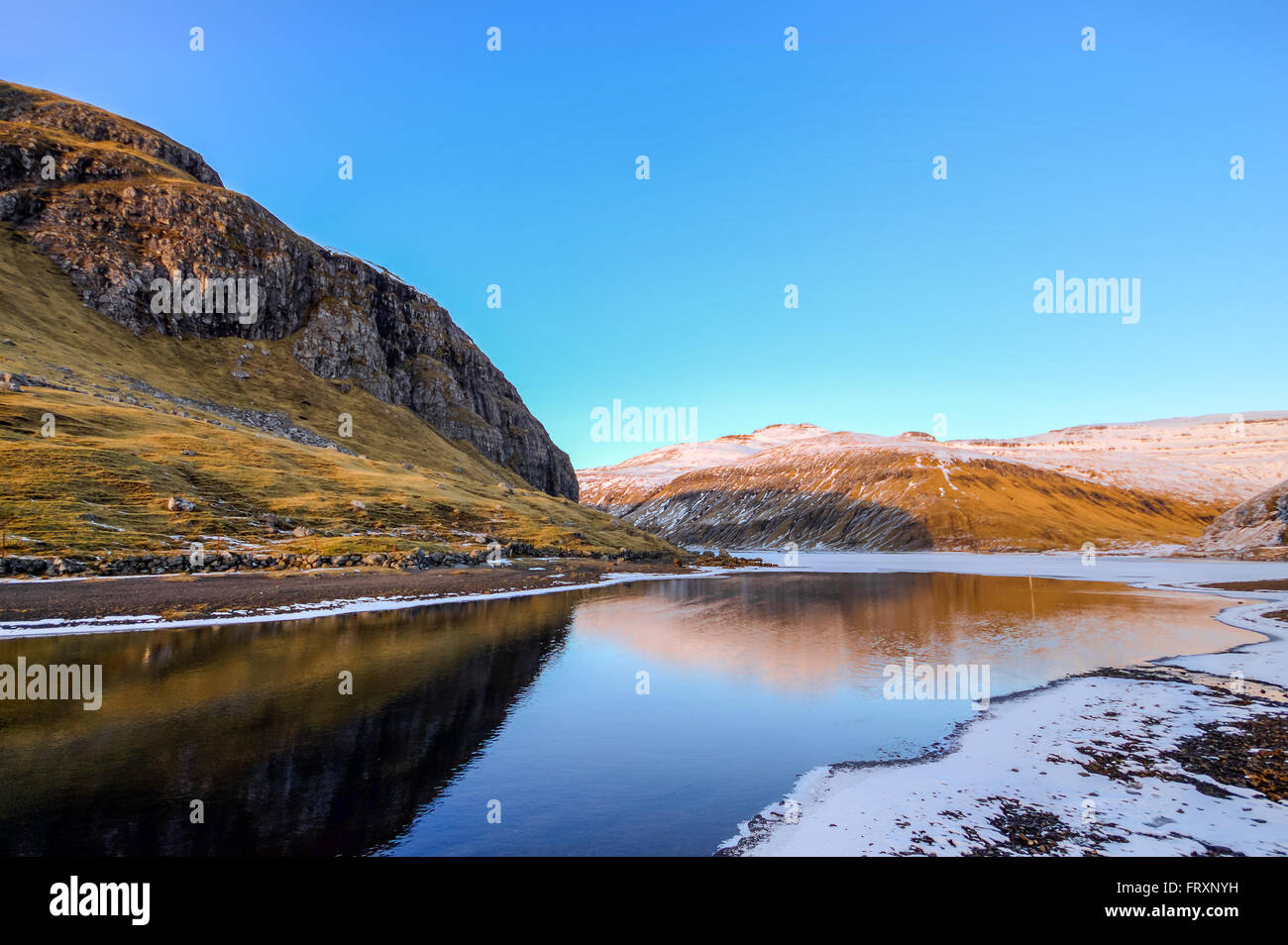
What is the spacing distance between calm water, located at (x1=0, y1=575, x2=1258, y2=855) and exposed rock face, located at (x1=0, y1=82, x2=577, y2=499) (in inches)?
5043

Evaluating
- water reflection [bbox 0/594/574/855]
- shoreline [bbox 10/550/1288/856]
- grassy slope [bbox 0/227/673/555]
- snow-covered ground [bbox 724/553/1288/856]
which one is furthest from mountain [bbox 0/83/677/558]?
snow-covered ground [bbox 724/553/1288/856]

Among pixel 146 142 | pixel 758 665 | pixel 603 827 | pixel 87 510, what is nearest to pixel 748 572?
pixel 758 665

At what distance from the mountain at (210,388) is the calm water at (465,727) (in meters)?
34.7

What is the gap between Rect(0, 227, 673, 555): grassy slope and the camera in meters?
55.1

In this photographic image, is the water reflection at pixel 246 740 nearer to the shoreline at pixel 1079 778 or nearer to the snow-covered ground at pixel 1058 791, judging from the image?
the shoreline at pixel 1079 778

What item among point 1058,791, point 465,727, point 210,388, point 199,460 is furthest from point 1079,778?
point 210,388

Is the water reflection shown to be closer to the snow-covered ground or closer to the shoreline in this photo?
the shoreline

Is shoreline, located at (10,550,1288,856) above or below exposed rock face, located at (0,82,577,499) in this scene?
below

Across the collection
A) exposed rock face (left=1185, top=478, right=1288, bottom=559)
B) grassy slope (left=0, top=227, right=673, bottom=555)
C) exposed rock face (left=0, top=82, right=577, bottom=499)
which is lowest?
exposed rock face (left=1185, top=478, right=1288, bottom=559)
